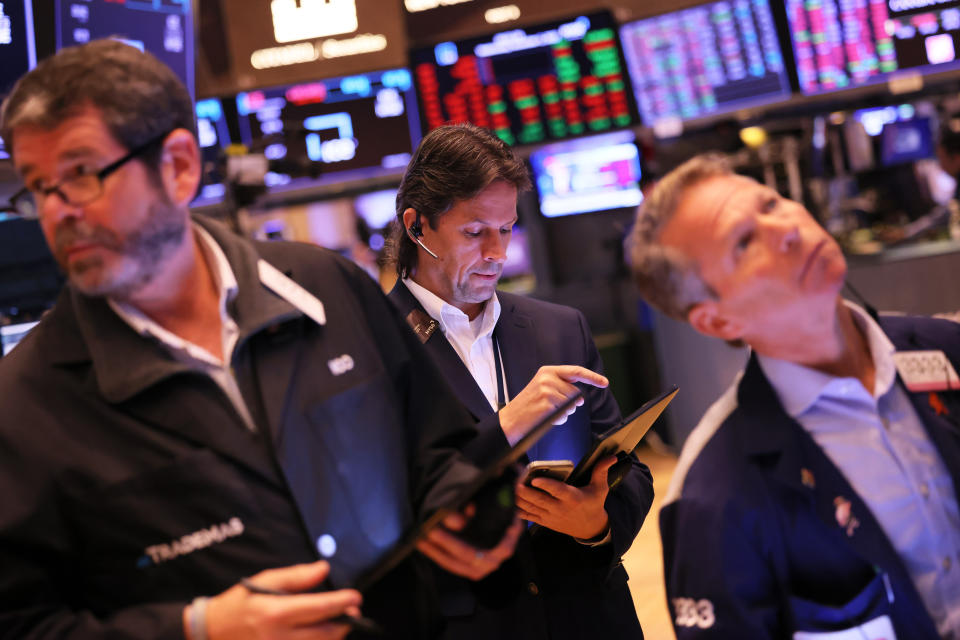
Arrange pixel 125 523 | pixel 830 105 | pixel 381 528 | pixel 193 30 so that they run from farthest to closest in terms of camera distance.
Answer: pixel 830 105
pixel 193 30
pixel 381 528
pixel 125 523

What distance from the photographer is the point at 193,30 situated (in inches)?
132

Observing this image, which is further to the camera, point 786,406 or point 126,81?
point 786,406

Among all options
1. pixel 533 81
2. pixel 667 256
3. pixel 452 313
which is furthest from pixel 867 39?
pixel 667 256

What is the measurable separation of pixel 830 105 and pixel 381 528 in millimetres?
5791

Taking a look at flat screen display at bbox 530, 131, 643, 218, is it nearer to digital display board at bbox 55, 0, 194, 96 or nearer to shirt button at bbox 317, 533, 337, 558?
digital display board at bbox 55, 0, 194, 96

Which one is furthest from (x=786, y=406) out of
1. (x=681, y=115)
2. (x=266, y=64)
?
(x=266, y=64)

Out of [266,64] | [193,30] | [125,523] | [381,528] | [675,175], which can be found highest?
[266,64]

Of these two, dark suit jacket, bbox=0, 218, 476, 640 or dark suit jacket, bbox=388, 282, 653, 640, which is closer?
dark suit jacket, bbox=0, 218, 476, 640

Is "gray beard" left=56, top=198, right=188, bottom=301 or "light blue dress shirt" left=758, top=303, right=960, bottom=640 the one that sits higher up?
"gray beard" left=56, top=198, right=188, bottom=301

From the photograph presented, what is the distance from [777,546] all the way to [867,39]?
4.30m

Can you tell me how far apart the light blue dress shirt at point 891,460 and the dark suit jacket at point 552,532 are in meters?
0.57

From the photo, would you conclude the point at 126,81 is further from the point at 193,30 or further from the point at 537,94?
the point at 537,94

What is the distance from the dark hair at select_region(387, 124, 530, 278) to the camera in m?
2.09

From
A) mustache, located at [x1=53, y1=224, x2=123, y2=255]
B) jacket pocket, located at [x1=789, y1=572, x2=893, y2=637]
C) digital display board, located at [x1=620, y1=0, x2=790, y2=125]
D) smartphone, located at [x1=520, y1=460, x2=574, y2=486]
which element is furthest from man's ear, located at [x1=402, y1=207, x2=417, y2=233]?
digital display board, located at [x1=620, y1=0, x2=790, y2=125]
